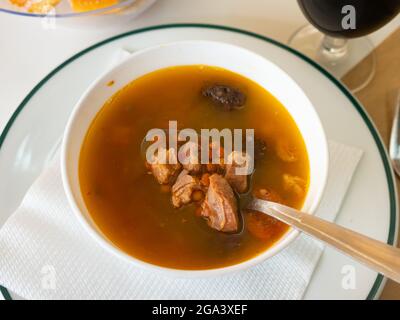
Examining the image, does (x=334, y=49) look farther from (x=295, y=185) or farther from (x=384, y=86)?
(x=295, y=185)

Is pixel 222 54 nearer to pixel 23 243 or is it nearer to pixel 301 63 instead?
pixel 301 63

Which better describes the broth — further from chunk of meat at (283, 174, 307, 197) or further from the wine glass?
the wine glass

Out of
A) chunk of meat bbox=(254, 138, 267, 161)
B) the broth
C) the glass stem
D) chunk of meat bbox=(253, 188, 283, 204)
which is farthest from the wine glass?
chunk of meat bbox=(253, 188, 283, 204)

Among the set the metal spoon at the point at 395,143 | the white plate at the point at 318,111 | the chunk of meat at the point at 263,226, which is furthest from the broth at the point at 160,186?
the metal spoon at the point at 395,143

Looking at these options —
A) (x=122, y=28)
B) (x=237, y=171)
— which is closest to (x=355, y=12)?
(x=237, y=171)

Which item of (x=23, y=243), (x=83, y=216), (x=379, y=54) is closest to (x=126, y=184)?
(x=83, y=216)
